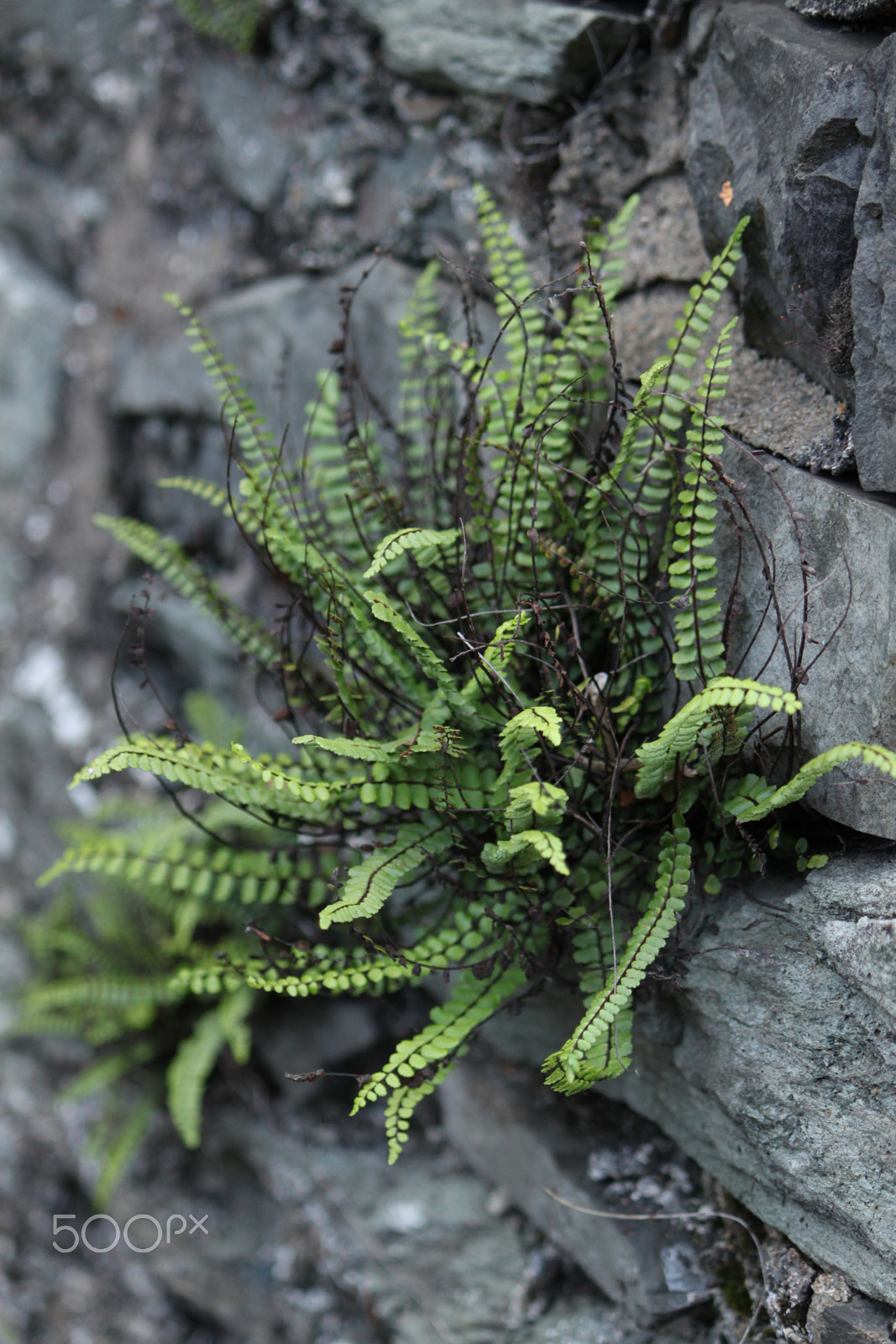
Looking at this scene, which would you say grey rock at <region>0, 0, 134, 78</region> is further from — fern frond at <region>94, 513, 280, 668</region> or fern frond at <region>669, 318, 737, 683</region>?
fern frond at <region>669, 318, 737, 683</region>

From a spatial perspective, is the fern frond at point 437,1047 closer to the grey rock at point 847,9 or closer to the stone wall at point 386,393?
the stone wall at point 386,393

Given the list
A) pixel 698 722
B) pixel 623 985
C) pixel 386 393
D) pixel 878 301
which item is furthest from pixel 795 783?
pixel 386 393

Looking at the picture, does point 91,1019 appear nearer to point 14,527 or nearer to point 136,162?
point 14,527

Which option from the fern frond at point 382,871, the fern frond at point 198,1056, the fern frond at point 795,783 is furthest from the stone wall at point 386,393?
the fern frond at point 382,871

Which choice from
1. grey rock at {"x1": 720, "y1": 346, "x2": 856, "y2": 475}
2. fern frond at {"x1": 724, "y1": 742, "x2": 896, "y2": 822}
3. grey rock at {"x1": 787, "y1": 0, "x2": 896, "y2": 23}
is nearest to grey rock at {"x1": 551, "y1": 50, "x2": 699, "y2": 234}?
grey rock at {"x1": 787, "y1": 0, "x2": 896, "y2": 23}

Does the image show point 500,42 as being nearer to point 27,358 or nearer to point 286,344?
point 286,344
